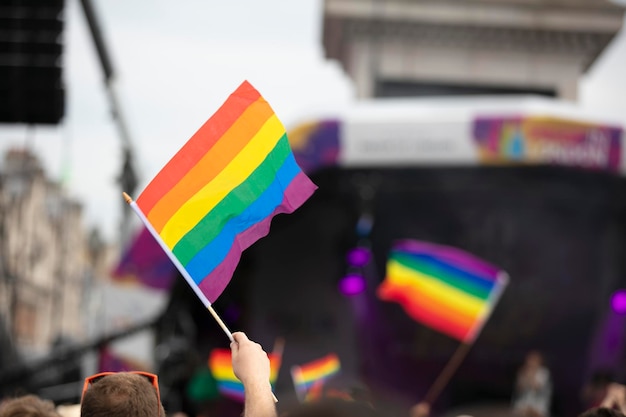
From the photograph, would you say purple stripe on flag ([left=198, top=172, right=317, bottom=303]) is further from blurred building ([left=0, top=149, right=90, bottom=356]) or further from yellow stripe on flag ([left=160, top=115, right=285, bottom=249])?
blurred building ([left=0, top=149, right=90, bottom=356])

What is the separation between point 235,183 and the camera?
439 cm

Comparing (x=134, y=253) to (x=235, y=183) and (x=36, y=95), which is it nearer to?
(x=36, y=95)

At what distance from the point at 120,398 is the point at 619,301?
41.6ft

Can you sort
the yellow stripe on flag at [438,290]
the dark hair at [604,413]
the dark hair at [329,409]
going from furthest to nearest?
the yellow stripe on flag at [438,290]
the dark hair at [604,413]
the dark hair at [329,409]

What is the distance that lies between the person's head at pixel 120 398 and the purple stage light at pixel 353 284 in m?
11.6

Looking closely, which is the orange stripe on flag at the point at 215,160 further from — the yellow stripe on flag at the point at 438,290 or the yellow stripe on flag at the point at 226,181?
the yellow stripe on flag at the point at 438,290

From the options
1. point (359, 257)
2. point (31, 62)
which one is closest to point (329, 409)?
point (31, 62)

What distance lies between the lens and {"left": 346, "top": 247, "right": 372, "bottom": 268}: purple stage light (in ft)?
48.3

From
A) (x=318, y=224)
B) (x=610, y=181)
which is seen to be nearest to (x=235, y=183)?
(x=610, y=181)

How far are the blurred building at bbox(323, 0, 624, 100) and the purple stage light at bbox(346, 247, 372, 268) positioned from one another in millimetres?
12370

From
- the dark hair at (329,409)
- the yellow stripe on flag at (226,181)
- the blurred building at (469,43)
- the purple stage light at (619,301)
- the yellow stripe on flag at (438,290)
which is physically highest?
the yellow stripe on flag at (226,181)

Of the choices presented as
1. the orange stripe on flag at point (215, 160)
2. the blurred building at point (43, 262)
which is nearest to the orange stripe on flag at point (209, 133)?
the orange stripe on flag at point (215, 160)

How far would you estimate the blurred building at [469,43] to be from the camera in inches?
1067

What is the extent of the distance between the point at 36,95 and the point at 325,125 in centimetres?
434
